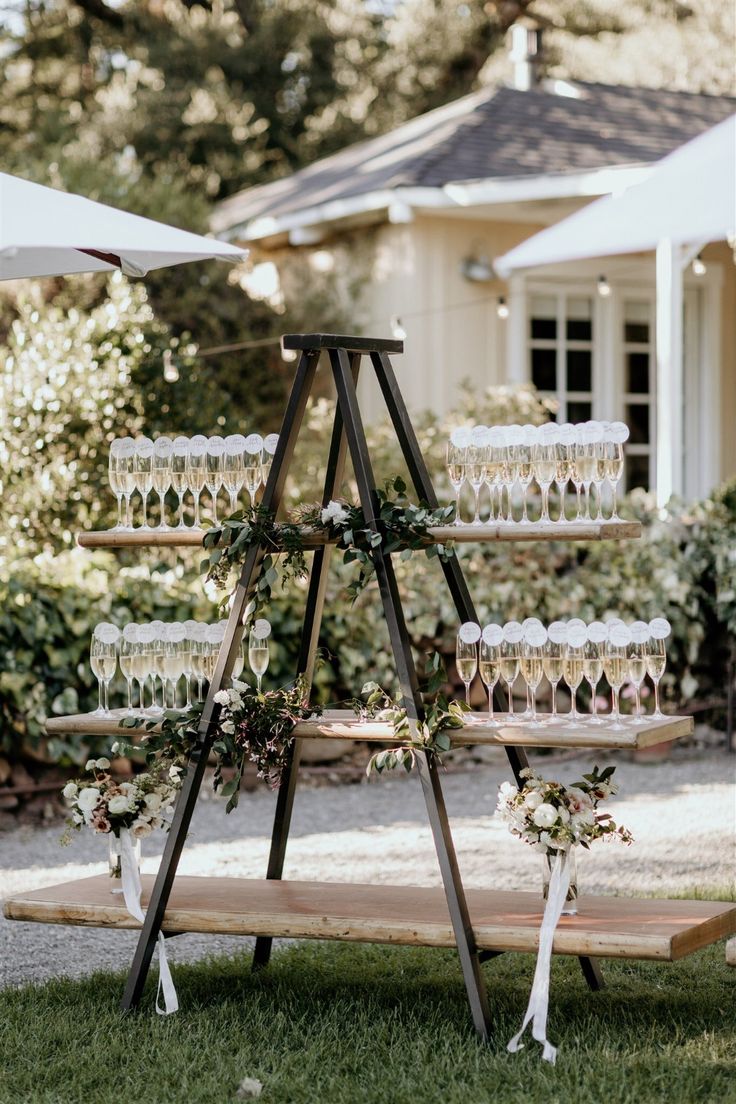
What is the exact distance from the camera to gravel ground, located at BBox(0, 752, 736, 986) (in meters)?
5.48

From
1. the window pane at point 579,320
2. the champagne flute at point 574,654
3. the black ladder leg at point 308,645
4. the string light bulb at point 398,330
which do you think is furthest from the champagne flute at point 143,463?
the window pane at point 579,320

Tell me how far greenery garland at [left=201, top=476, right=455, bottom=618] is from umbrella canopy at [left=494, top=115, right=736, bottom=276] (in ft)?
5.64

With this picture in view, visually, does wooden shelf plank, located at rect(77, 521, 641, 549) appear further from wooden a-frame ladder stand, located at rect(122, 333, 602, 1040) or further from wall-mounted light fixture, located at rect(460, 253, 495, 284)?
wall-mounted light fixture, located at rect(460, 253, 495, 284)

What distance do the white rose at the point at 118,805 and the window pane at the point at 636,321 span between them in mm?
8450

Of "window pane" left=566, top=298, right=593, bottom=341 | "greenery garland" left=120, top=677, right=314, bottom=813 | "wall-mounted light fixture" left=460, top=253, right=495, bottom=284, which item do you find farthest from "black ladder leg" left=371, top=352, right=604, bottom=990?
"window pane" left=566, top=298, right=593, bottom=341

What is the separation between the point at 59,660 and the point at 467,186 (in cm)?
544

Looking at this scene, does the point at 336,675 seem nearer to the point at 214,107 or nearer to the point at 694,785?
the point at 694,785

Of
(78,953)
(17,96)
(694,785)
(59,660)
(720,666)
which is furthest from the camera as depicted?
(17,96)

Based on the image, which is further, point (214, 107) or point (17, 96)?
point (17, 96)

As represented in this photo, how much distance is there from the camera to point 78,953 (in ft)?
17.4

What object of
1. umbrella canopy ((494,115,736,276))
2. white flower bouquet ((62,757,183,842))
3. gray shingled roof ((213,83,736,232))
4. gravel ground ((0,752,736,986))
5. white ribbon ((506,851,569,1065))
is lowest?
gravel ground ((0,752,736,986))

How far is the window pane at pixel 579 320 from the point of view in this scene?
11969 mm

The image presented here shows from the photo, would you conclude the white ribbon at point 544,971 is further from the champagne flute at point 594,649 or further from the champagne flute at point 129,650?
the champagne flute at point 129,650

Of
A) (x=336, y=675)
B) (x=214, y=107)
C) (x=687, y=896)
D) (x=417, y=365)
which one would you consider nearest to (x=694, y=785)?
(x=336, y=675)
